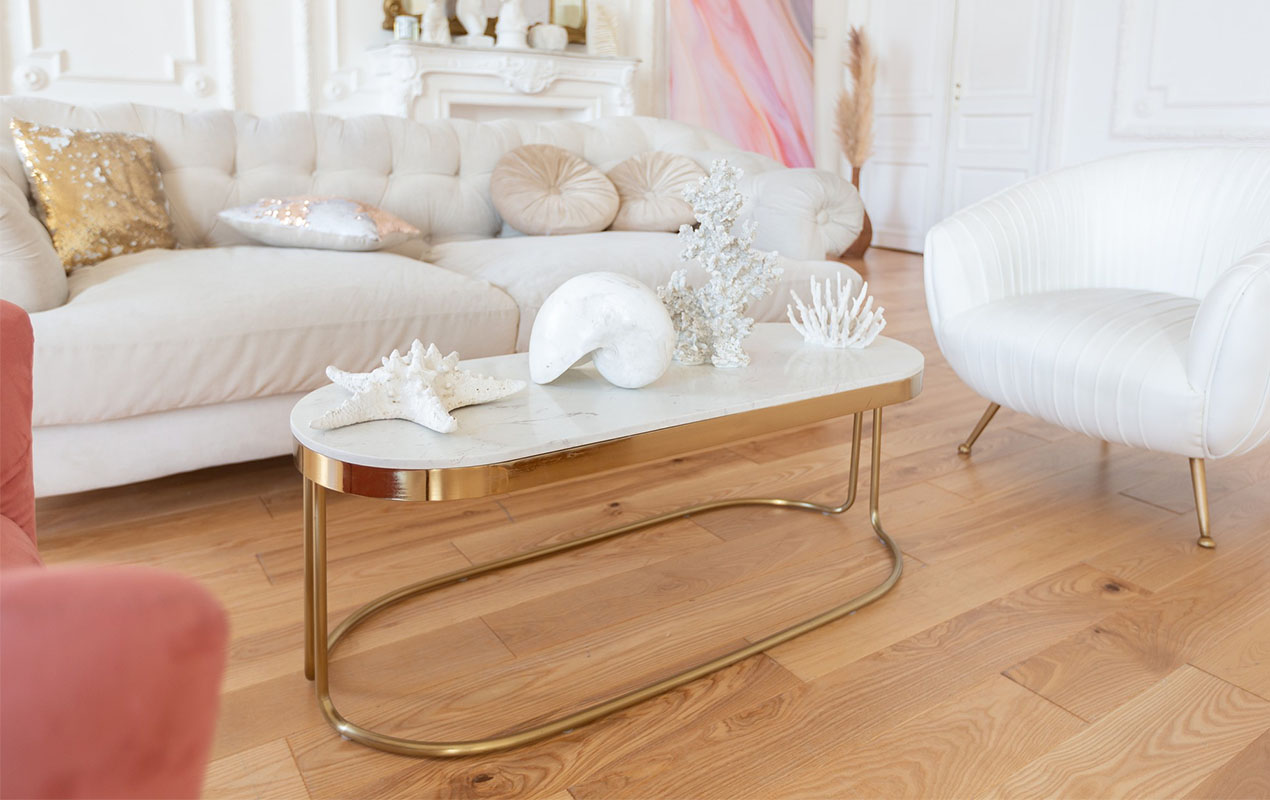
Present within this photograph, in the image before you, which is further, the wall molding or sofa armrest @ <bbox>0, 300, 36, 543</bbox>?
the wall molding

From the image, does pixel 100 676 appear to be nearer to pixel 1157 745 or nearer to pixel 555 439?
pixel 555 439

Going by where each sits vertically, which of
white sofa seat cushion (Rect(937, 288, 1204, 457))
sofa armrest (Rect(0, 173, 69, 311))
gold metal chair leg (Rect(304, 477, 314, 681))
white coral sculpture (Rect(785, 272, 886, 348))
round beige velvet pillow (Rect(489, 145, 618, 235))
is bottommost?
gold metal chair leg (Rect(304, 477, 314, 681))

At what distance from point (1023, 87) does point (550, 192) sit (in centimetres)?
393

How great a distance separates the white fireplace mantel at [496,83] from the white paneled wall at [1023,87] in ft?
5.77

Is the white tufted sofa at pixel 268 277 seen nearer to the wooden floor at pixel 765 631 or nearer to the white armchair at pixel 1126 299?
the wooden floor at pixel 765 631

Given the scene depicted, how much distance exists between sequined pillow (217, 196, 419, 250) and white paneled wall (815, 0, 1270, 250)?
4.15 m

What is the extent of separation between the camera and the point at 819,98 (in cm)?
630

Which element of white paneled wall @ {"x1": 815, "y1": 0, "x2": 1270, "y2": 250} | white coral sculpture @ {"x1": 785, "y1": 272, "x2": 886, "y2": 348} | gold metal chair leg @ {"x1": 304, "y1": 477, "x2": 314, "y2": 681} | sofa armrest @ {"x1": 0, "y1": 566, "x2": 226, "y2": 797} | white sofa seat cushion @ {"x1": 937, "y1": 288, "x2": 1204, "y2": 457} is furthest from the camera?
white paneled wall @ {"x1": 815, "y1": 0, "x2": 1270, "y2": 250}

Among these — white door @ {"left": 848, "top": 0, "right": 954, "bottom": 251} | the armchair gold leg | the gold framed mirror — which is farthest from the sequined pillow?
white door @ {"left": 848, "top": 0, "right": 954, "bottom": 251}

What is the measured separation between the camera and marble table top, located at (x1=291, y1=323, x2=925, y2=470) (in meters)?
1.08

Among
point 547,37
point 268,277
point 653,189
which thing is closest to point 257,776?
point 268,277

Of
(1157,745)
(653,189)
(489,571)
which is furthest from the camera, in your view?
(653,189)

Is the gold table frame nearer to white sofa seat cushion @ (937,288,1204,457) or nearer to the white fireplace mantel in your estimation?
white sofa seat cushion @ (937,288,1204,457)

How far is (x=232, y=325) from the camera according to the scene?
1.76 metres
